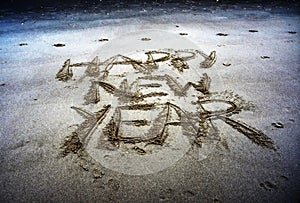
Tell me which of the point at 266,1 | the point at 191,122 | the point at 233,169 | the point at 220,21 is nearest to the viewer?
the point at 233,169

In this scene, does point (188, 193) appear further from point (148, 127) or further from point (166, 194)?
point (148, 127)

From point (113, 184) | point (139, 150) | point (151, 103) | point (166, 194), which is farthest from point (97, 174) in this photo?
point (151, 103)

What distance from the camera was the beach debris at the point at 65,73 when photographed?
248cm

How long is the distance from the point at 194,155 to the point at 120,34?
2.83m

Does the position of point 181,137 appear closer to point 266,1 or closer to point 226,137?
point 226,137

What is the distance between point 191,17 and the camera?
4.85 metres

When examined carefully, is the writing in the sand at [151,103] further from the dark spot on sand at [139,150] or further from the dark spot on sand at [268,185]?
the dark spot on sand at [268,185]

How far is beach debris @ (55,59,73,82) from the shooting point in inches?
97.6

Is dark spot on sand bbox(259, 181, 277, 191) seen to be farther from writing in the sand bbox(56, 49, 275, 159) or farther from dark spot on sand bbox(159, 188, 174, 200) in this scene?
dark spot on sand bbox(159, 188, 174, 200)

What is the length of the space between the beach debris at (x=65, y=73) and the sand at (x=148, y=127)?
0.20ft

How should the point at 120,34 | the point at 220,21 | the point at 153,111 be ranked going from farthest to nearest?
the point at 220,21, the point at 120,34, the point at 153,111

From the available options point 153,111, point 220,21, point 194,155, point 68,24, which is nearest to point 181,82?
A: point 153,111

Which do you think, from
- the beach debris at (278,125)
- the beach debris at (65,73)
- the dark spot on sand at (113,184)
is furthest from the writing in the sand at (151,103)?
the dark spot on sand at (113,184)

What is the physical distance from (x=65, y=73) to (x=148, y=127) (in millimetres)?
1365
